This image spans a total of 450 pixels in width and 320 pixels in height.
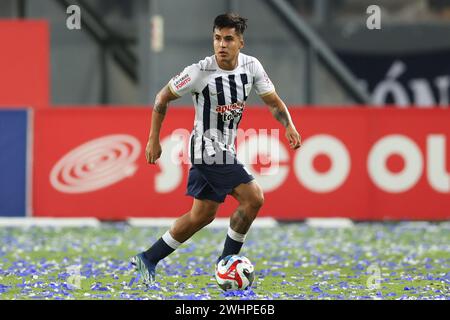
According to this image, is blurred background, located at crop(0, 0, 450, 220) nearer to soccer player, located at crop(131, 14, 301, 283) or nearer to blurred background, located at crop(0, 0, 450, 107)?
blurred background, located at crop(0, 0, 450, 107)

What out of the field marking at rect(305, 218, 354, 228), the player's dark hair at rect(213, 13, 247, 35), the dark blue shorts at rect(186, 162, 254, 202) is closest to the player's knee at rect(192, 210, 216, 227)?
the dark blue shorts at rect(186, 162, 254, 202)

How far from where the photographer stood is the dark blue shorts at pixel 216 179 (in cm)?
926

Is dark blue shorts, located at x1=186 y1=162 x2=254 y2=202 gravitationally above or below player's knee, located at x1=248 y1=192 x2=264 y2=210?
above

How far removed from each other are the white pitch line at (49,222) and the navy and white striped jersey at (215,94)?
5.89 m

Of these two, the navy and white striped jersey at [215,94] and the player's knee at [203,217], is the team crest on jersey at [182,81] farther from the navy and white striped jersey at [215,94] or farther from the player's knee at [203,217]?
the player's knee at [203,217]

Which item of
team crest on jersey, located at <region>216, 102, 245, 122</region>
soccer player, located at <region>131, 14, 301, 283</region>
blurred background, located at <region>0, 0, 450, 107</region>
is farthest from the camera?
blurred background, located at <region>0, 0, 450, 107</region>

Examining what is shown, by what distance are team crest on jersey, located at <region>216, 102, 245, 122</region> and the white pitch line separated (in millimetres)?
6096

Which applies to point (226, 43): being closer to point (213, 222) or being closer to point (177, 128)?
point (177, 128)

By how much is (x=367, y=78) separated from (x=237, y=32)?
1169 cm

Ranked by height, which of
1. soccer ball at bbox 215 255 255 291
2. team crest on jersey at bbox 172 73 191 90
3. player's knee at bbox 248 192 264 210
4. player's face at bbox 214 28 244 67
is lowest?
soccer ball at bbox 215 255 255 291

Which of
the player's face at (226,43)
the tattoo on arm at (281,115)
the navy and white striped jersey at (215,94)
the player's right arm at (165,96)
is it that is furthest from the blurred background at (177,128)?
the player's face at (226,43)

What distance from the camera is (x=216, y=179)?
9273mm

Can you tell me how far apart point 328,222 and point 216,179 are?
237 inches

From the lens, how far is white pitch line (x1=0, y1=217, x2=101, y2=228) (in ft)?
48.8
